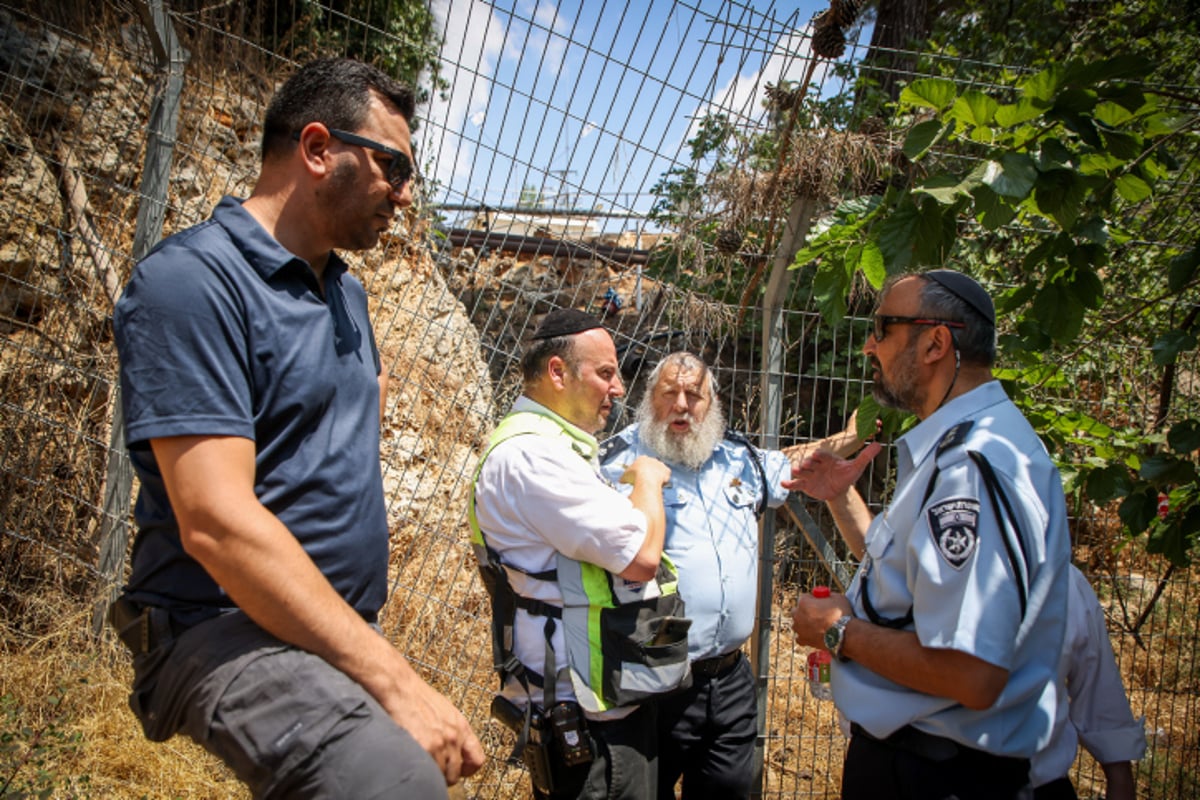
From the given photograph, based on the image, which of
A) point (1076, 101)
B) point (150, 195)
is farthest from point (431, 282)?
point (1076, 101)

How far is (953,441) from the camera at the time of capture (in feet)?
6.00

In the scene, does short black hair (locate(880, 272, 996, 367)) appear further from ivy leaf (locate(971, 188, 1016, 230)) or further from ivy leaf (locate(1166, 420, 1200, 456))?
ivy leaf (locate(1166, 420, 1200, 456))

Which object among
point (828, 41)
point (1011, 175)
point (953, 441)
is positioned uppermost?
point (828, 41)

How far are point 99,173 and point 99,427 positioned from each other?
1376mm

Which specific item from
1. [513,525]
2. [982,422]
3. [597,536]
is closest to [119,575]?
[513,525]

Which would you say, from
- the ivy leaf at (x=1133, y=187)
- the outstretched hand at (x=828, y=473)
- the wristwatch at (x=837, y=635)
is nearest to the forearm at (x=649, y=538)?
the wristwatch at (x=837, y=635)

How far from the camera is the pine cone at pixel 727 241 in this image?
9.82 feet

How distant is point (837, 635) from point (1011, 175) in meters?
1.17

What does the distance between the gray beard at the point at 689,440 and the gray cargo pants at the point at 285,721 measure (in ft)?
6.30

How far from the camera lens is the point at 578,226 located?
3.28 metres

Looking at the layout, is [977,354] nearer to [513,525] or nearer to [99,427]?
[513,525]

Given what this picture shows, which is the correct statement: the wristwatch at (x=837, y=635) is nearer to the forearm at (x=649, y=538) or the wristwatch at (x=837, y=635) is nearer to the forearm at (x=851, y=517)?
the forearm at (x=649, y=538)

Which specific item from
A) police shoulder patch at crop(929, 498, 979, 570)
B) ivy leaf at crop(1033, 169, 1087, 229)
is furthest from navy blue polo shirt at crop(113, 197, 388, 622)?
ivy leaf at crop(1033, 169, 1087, 229)

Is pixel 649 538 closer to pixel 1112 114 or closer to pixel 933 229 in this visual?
pixel 933 229
